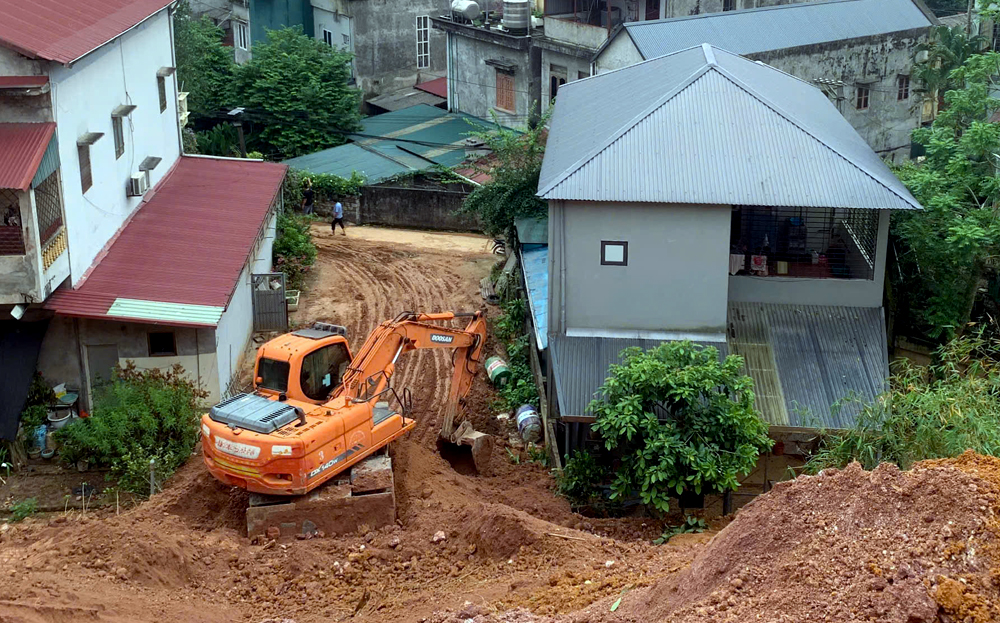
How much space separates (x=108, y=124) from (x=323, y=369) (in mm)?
8769

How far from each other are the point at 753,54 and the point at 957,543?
77.4ft

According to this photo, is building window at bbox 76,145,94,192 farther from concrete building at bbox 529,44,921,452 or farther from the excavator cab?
concrete building at bbox 529,44,921,452

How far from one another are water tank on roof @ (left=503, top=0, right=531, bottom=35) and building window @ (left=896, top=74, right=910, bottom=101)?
12.1 metres

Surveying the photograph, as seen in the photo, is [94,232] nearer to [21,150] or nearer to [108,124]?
[108,124]

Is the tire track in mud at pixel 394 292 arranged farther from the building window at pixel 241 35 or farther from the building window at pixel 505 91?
the building window at pixel 241 35

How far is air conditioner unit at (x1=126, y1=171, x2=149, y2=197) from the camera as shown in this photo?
23.3m

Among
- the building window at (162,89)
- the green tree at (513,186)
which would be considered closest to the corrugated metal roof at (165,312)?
the green tree at (513,186)

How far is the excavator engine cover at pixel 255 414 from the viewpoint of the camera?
1527 cm

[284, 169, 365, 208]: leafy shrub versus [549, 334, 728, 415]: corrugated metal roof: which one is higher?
[284, 169, 365, 208]: leafy shrub

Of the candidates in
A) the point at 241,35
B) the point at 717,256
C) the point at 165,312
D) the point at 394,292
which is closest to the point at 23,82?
the point at 165,312

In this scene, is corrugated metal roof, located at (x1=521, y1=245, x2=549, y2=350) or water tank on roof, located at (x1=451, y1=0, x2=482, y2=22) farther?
water tank on roof, located at (x1=451, y1=0, x2=482, y2=22)

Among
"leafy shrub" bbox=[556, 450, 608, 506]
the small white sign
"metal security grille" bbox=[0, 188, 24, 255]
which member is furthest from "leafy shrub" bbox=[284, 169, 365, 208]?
the small white sign

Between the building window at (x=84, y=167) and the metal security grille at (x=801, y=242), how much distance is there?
1183 cm

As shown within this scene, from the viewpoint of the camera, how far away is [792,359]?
1838cm
